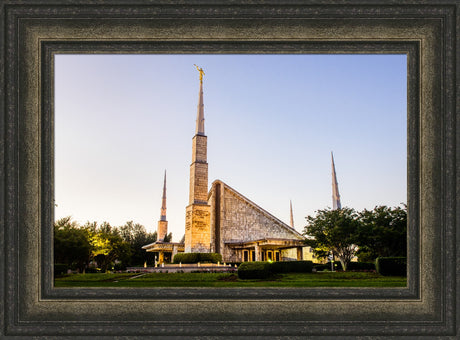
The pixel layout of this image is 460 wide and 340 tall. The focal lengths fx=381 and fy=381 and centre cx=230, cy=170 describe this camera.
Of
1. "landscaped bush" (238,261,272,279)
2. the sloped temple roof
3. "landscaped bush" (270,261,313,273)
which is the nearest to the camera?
"landscaped bush" (238,261,272,279)

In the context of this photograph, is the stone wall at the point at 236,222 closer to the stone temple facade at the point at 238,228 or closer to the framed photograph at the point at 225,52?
the stone temple facade at the point at 238,228

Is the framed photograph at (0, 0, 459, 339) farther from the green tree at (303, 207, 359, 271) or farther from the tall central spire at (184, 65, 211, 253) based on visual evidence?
the tall central spire at (184, 65, 211, 253)

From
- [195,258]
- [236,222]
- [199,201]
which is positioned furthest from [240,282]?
[236,222]

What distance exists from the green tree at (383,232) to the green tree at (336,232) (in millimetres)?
547

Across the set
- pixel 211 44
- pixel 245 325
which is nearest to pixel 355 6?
pixel 211 44

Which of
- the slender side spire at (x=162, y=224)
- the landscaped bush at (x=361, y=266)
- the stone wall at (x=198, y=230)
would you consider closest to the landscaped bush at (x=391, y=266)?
the landscaped bush at (x=361, y=266)

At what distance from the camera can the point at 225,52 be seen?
27.1 feet

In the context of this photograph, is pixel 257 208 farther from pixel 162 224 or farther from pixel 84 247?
pixel 84 247

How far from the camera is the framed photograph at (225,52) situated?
24.7 ft

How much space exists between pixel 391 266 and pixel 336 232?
5227 mm

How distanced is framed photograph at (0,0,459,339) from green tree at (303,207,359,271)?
52.8ft

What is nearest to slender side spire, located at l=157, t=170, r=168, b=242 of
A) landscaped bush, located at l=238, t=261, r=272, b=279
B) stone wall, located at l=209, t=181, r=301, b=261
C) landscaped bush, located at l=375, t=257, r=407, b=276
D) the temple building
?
the temple building

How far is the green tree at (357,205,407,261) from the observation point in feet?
72.5

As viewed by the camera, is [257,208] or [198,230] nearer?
[198,230]
